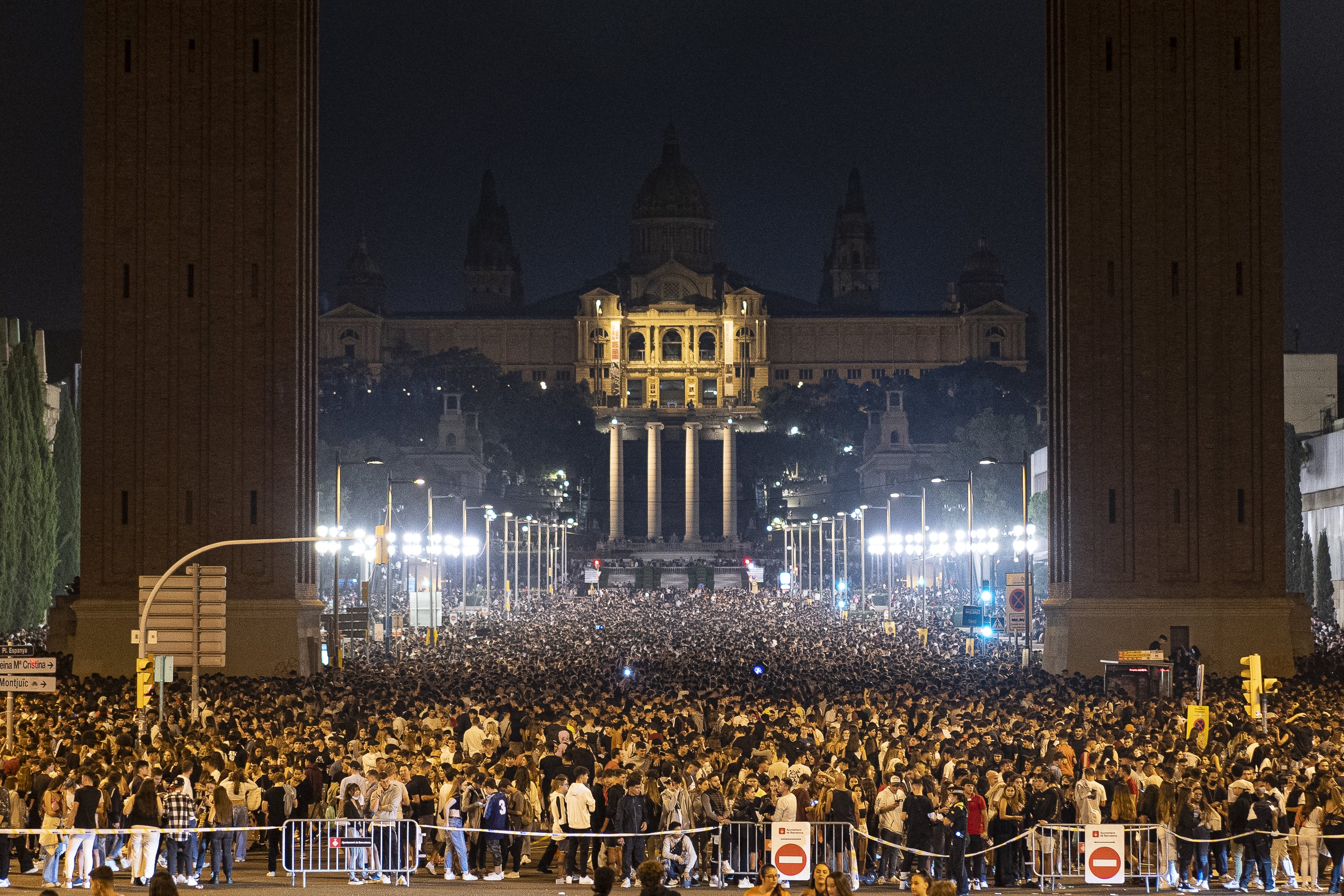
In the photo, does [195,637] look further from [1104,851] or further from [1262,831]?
[1262,831]

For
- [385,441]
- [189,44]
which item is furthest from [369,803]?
[385,441]

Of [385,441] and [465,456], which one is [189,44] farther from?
[465,456]

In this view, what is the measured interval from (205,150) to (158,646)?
17762 mm

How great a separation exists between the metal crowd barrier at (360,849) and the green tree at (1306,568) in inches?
2416

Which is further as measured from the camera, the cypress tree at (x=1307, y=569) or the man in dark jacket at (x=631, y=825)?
the cypress tree at (x=1307, y=569)

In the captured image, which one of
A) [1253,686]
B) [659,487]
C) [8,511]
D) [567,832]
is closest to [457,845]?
[567,832]

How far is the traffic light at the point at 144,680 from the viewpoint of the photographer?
34.0 m

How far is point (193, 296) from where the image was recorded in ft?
157

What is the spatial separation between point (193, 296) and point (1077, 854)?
3123 centimetres

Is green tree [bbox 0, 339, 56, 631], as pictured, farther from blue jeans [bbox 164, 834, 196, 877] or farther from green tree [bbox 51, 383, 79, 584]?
blue jeans [bbox 164, 834, 196, 877]

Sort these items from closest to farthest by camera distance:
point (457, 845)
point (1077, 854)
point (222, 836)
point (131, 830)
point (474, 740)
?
point (131, 830), point (222, 836), point (457, 845), point (1077, 854), point (474, 740)

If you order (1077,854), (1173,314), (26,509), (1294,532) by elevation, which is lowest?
(1077,854)

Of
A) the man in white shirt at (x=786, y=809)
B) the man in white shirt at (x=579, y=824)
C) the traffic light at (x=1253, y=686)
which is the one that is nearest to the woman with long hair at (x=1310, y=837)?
the man in white shirt at (x=786, y=809)

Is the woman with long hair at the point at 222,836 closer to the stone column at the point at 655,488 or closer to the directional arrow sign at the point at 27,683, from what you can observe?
the directional arrow sign at the point at 27,683
